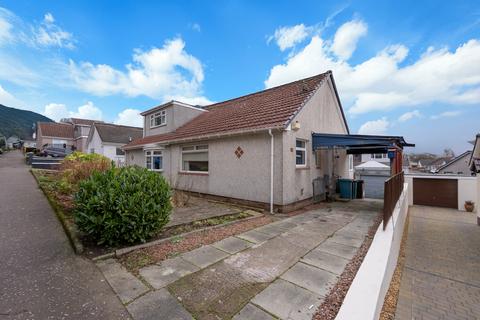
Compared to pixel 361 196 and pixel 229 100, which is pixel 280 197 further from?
pixel 229 100

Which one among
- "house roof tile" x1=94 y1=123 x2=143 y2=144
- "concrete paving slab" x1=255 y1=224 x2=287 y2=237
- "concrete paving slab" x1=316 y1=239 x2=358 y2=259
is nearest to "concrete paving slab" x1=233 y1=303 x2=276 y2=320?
"concrete paving slab" x1=316 y1=239 x2=358 y2=259

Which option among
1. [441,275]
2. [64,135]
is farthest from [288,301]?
[64,135]

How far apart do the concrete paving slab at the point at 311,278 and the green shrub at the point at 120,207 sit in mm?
2917

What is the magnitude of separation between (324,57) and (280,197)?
32.4ft

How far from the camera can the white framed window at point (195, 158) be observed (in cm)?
1088

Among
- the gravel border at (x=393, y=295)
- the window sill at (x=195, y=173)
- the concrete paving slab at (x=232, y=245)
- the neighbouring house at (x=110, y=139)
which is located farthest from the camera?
the neighbouring house at (x=110, y=139)

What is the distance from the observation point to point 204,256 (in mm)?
4176

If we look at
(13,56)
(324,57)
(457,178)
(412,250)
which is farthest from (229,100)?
(457,178)

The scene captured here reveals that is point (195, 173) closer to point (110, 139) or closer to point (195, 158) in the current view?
point (195, 158)

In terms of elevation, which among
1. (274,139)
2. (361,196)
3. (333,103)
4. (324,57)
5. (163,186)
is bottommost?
(361,196)

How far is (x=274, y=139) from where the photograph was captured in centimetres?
802

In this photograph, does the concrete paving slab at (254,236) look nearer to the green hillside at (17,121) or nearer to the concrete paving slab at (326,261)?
the concrete paving slab at (326,261)

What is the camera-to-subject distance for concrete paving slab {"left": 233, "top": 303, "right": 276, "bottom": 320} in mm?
2512

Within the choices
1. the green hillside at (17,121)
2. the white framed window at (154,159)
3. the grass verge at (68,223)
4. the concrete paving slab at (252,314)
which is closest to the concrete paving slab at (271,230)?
the concrete paving slab at (252,314)
